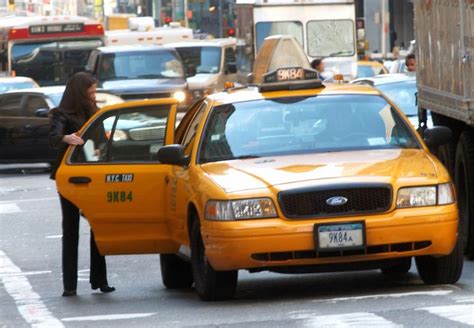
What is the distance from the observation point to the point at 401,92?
2267cm

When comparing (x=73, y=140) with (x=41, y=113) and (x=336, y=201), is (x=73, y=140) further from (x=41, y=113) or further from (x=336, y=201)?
(x=41, y=113)

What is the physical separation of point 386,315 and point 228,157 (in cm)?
249

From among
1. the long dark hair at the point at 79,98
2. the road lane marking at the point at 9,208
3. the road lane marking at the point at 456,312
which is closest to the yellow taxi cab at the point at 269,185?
the long dark hair at the point at 79,98

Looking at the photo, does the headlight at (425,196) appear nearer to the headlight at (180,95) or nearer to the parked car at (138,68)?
the headlight at (180,95)

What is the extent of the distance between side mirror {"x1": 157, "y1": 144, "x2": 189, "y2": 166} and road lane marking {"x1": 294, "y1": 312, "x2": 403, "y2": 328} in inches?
92.6

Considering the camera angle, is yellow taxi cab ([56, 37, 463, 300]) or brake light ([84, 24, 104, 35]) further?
brake light ([84, 24, 104, 35])

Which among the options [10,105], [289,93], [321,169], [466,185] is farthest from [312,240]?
[10,105]

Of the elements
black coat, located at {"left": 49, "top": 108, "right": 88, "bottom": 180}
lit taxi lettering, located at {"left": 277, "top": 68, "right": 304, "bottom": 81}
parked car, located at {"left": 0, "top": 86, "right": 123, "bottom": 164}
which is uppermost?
lit taxi lettering, located at {"left": 277, "top": 68, "right": 304, "bottom": 81}

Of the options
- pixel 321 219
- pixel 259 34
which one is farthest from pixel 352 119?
pixel 259 34

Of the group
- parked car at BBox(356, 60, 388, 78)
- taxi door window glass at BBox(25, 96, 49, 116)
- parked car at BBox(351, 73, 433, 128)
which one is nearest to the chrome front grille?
parked car at BBox(351, 73, 433, 128)

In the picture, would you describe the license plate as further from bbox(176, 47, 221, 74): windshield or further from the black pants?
bbox(176, 47, 221, 74): windshield

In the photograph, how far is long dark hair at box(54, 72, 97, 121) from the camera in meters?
12.6

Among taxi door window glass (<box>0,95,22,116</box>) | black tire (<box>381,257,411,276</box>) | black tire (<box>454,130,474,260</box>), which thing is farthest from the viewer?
taxi door window glass (<box>0,95,22,116</box>)

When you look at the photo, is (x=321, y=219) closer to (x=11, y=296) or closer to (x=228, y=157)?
(x=228, y=157)
